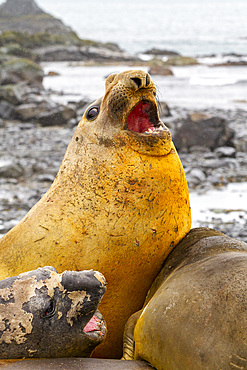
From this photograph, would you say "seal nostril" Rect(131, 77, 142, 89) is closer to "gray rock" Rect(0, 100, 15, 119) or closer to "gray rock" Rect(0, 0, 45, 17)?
"gray rock" Rect(0, 100, 15, 119)

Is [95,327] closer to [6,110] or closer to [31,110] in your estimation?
[31,110]

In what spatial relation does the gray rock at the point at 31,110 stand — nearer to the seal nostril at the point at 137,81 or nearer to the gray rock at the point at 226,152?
the gray rock at the point at 226,152

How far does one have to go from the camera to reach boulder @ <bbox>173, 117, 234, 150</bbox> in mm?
10641

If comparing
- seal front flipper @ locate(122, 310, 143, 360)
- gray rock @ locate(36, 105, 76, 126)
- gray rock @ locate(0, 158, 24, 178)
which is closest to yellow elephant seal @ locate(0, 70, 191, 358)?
seal front flipper @ locate(122, 310, 143, 360)

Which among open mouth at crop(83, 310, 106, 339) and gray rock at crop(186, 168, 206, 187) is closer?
open mouth at crop(83, 310, 106, 339)

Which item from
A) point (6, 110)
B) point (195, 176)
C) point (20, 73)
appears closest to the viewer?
point (195, 176)

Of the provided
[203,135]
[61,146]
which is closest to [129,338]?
[203,135]

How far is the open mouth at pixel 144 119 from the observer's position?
3441 mm

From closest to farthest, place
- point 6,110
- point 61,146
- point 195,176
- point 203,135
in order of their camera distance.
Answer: point 195,176 → point 203,135 → point 61,146 → point 6,110

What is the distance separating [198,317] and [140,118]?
1497 mm

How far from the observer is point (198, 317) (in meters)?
2.51

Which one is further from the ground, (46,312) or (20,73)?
(46,312)

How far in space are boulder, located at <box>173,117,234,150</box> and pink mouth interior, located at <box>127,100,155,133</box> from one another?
7258 mm

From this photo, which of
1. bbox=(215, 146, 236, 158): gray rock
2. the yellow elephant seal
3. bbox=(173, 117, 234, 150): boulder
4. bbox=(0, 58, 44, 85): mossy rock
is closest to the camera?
the yellow elephant seal
